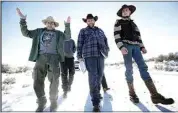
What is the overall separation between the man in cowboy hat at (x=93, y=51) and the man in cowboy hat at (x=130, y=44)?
413 millimetres

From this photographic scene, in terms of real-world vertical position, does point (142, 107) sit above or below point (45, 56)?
below

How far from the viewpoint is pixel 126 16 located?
271 inches

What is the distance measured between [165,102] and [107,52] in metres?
1.61

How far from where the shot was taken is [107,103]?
6590mm

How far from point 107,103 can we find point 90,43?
142 centimetres

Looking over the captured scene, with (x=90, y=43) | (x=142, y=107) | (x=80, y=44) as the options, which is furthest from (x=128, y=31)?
(x=142, y=107)

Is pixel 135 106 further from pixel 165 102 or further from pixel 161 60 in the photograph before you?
pixel 161 60

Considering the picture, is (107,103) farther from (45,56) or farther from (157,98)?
(45,56)

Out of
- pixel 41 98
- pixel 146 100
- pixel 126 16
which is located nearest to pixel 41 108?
pixel 41 98

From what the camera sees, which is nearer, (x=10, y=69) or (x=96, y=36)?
(x=96, y=36)

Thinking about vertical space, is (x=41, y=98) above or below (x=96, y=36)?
below

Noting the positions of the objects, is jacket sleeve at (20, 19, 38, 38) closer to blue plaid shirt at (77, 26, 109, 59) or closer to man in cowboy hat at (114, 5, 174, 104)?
blue plaid shirt at (77, 26, 109, 59)

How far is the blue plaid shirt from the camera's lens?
244 inches

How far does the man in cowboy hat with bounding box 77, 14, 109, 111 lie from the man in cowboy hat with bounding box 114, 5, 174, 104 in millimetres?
413
